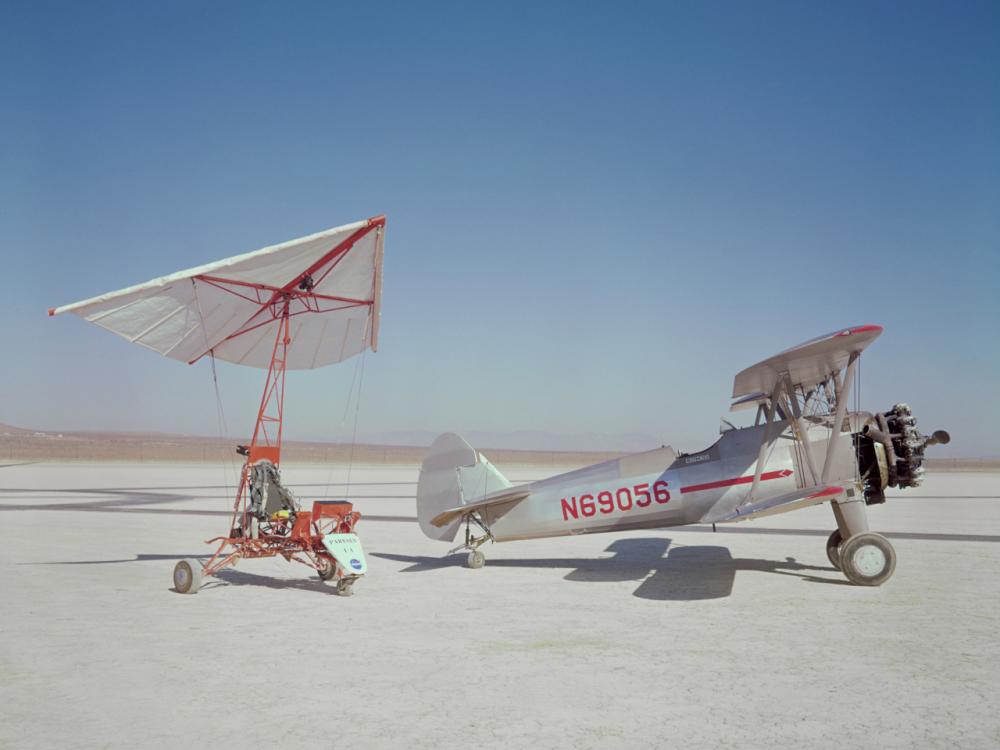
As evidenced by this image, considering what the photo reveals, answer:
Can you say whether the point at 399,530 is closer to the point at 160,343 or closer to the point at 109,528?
the point at 109,528

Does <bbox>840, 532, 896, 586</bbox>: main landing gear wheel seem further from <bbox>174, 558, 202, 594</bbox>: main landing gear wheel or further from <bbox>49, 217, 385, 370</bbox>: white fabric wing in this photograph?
<bbox>174, 558, 202, 594</bbox>: main landing gear wheel

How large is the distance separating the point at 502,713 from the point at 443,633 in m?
2.78

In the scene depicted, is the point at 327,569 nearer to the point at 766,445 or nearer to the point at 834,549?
the point at 766,445

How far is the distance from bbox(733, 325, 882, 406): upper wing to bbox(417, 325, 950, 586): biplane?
1.0 inches

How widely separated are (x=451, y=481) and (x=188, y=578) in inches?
190

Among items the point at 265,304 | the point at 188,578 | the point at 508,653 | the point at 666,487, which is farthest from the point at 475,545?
the point at 508,653

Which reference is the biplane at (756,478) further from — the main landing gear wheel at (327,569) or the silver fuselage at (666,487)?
the main landing gear wheel at (327,569)

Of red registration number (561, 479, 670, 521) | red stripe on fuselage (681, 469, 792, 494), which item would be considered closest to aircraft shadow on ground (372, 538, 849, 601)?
red registration number (561, 479, 670, 521)

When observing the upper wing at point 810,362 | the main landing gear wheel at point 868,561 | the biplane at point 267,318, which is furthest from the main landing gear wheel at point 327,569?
the main landing gear wheel at point 868,561

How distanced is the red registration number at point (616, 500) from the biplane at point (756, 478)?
2 centimetres

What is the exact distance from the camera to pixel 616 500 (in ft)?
41.2

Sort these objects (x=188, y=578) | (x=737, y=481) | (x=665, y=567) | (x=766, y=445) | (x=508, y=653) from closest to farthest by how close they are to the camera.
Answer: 1. (x=508, y=653)
2. (x=188, y=578)
3. (x=766, y=445)
4. (x=737, y=481)
5. (x=665, y=567)

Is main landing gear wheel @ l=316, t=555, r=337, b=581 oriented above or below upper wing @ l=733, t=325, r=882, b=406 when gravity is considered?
below

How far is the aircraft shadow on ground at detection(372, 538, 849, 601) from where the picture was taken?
1088cm
